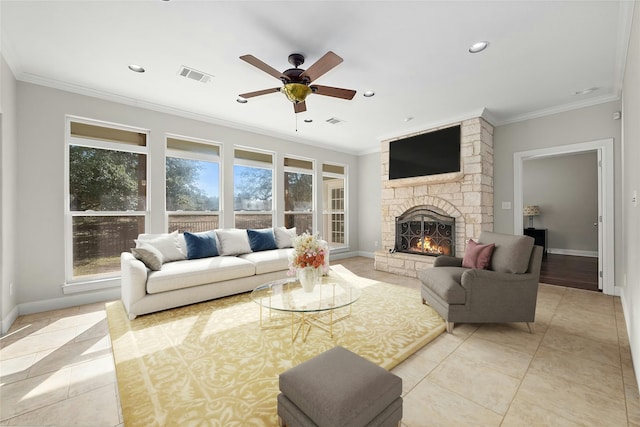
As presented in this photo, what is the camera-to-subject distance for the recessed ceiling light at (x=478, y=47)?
102 inches

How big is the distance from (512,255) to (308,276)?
2034 mm

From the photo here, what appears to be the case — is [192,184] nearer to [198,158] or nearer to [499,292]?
[198,158]

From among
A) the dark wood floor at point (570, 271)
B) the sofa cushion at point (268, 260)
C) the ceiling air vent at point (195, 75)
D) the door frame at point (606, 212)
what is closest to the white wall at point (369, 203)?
the sofa cushion at point (268, 260)

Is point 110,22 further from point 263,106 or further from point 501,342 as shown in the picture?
point 501,342

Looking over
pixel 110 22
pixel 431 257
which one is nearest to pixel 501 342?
pixel 431 257

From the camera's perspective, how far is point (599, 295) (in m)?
3.73

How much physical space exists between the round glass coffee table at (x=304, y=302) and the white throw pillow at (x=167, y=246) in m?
1.58

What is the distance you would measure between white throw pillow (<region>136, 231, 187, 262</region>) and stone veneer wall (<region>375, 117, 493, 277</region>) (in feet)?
11.8

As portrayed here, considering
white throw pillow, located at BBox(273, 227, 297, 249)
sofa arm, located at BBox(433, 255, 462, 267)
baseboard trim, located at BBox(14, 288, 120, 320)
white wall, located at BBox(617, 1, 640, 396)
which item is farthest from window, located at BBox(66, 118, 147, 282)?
white wall, located at BBox(617, 1, 640, 396)

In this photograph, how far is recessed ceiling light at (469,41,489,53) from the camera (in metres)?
2.60

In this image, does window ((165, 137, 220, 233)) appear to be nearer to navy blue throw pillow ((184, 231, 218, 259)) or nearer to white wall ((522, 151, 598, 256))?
navy blue throw pillow ((184, 231, 218, 259))

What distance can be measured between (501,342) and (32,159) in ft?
18.0

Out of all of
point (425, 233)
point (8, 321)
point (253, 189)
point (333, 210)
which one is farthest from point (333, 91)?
point (333, 210)

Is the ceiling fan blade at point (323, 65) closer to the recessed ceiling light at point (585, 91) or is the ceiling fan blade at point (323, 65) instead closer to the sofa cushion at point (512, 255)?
the sofa cushion at point (512, 255)
